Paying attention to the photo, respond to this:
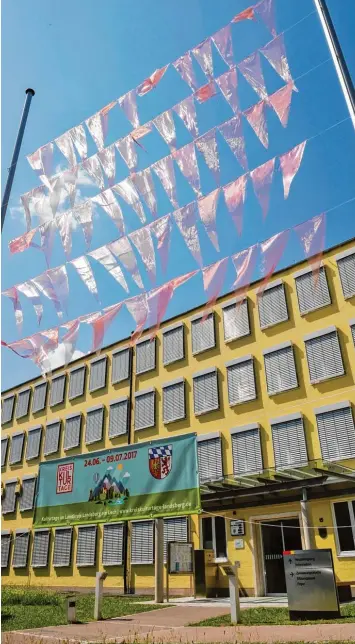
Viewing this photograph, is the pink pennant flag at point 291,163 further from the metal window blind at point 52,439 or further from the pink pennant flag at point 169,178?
the metal window blind at point 52,439

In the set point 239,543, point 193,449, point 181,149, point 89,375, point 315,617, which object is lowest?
point 315,617

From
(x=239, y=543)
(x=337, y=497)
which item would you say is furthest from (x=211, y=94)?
(x=239, y=543)

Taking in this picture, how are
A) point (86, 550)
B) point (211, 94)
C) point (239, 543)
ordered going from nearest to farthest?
point (211, 94) < point (239, 543) < point (86, 550)

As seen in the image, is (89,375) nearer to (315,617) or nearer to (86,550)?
(86,550)

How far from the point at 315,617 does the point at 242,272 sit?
6.48 metres

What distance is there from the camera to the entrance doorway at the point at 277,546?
15.9m

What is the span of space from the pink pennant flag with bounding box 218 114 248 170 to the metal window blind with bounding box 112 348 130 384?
17.0m

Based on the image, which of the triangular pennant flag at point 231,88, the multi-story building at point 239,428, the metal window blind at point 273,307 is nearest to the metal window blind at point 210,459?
the multi-story building at point 239,428

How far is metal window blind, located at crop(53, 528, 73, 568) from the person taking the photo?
2225cm

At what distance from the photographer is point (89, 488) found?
46.2ft

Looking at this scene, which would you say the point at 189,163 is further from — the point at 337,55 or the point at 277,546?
the point at 277,546

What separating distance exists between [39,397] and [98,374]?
207 inches

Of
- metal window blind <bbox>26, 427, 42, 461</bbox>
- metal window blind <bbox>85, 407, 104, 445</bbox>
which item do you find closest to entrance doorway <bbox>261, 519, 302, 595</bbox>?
metal window blind <bbox>85, 407, 104, 445</bbox>

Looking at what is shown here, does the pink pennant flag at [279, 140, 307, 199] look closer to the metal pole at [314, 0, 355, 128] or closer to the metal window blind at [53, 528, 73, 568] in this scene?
the metal pole at [314, 0, 355, 128]
